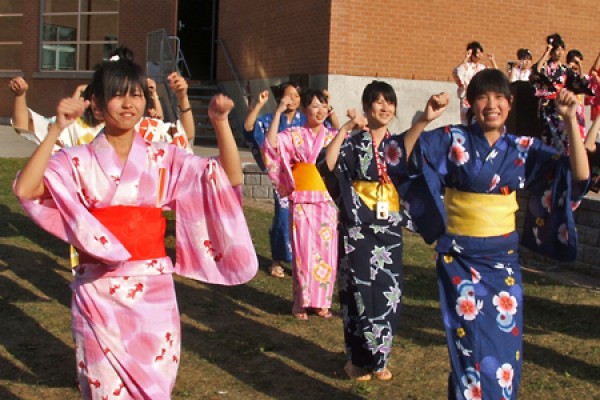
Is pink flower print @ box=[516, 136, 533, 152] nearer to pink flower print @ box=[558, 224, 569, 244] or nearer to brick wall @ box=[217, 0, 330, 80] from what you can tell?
pink flower print @ box=[558, 224, 569, 244]

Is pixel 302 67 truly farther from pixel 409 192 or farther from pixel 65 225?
pixel 65 225

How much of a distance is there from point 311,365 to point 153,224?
2.21m

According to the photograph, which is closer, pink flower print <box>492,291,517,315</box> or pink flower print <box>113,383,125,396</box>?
pink flower print <box>113,383,125,396</box>

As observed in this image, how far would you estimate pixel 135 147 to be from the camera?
143 inches

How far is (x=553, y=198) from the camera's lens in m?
3.99

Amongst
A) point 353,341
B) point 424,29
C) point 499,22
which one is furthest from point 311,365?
point 499,22

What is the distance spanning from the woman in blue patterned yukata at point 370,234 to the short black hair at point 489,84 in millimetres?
1142

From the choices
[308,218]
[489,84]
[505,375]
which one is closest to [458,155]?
[489,84]

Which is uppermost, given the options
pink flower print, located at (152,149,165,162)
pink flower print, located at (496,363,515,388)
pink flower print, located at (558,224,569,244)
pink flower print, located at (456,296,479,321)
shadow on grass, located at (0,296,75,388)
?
pink flower print, located at (152,149,165,162)

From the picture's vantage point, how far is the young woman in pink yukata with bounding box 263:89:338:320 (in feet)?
21.6

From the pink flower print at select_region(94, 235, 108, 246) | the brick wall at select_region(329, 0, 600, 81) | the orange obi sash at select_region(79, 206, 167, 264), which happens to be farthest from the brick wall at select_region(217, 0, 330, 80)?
the pink flower print at select_region(94, 235, 108, 246)

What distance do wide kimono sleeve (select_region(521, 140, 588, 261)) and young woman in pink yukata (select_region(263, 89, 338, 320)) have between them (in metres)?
2.73

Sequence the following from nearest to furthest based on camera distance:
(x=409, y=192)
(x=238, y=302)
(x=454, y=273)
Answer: (x=454, y=273) → (x=409, y=192) → (x=238, y=302)

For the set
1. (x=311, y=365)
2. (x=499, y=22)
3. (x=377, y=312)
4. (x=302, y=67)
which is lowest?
(x=311, y=365)
